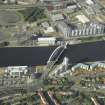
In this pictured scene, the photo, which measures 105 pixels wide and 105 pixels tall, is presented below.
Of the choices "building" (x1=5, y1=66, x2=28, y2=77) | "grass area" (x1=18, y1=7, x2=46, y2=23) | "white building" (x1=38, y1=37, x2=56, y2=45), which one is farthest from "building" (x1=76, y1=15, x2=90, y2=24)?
"building" (x1=5, y1=66, x2=28, y2=77)

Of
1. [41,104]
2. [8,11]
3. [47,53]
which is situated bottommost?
[41,104]

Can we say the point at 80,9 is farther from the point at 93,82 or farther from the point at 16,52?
the point at 93,82

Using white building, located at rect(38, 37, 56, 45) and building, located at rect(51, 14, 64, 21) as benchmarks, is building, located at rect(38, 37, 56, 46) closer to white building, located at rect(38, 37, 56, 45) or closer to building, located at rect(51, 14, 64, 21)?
white building, located at rect(38, 37, 56, 45)

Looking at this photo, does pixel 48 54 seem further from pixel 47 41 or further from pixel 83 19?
pixel 83 19

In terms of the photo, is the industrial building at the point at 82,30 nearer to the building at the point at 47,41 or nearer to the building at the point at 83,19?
the building at the point at 83,19

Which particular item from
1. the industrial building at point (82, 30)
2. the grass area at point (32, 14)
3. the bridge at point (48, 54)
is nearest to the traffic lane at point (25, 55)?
the bridge at point (48, 54)

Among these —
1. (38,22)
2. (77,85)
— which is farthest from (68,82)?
(38,22)
